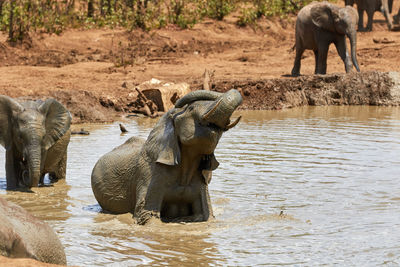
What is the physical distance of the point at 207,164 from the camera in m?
7.17

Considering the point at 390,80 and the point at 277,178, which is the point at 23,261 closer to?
the point at 277,178

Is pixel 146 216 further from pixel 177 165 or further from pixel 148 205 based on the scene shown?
pixel 177 165

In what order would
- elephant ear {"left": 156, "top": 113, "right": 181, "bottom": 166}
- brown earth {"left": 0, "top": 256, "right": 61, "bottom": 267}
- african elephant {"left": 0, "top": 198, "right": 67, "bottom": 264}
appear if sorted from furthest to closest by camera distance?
elephant ear {"left": 156, "top": 113, "right": 181, "bottom": 166} → african elephant {"left": 0, "top": 198, "right": 67, "bottom": 264} → brown earth {"left": 0, "top": 256, "right": 61, "bottom": 267}

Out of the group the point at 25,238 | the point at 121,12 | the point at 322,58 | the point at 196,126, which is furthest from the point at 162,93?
the point at 25,238

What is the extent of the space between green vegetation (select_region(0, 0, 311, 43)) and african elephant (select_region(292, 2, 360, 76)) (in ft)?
20.4

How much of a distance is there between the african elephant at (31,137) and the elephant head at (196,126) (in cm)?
227

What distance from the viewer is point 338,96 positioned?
19.0 metres

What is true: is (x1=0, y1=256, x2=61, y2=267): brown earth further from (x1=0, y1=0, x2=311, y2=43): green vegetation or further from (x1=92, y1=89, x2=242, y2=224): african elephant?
(x1=0, y1=0, x2=311, y2=43): green vegetation

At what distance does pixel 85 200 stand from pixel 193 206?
1949 millimetres

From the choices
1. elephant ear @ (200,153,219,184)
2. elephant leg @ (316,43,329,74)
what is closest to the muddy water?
elephant ear @ (200,153,219,184)

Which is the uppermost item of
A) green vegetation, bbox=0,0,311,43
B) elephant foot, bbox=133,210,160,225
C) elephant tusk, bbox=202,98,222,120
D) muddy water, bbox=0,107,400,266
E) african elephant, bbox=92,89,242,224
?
green vegetation, bbox=0,0,311,43

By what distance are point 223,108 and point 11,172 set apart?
12.4 feet

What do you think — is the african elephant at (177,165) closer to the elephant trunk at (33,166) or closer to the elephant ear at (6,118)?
the elephant trunk at (33,166)

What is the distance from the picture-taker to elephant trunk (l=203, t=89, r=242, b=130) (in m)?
6.58
